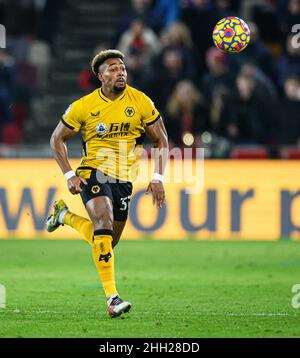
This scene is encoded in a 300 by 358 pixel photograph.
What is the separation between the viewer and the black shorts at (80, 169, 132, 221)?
408 inches

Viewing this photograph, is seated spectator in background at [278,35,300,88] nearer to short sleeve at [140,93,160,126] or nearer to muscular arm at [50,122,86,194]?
short sleeve at [140,93,160,126]

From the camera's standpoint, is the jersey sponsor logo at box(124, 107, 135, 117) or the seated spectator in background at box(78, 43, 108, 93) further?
the seated spectator in background at box(78, 43, 108, 93)

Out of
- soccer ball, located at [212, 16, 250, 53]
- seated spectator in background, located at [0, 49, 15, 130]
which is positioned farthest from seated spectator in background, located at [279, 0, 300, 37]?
soccer ball, located at [212, 16, 250, 53]

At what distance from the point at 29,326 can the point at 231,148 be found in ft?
28.9

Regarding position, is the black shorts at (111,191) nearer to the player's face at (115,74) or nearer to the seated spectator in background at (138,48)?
the player's face at (115,74)

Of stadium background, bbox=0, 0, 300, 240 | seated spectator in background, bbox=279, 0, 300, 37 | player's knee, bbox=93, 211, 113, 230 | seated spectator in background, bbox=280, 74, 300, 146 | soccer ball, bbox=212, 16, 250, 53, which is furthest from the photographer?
seated spectator in background, bbox=279, 0, 300, 37

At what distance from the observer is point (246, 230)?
17.1 meters

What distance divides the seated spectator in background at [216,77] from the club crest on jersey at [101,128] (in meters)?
8.14

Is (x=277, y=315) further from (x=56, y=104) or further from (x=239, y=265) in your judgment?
(x=56, y=104)

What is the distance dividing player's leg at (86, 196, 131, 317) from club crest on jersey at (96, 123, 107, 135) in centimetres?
67

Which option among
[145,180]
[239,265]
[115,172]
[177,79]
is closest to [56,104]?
[177,79]

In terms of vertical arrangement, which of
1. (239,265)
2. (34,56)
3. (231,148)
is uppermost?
(34,56)

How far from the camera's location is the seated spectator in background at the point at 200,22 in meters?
19.5

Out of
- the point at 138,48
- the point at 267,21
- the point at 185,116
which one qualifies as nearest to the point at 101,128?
the point at 185,116
